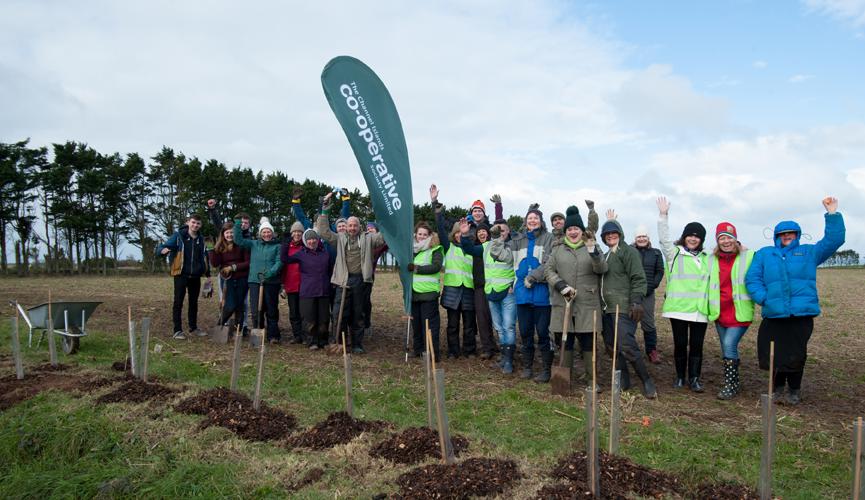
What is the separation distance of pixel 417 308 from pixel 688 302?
12.3ft

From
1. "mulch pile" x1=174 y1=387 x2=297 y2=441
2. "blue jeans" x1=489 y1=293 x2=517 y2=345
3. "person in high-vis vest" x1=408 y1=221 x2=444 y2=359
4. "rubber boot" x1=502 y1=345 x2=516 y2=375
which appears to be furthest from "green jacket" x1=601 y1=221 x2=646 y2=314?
"mulch pile" x1=174 y1=387 x2=297 y2=441

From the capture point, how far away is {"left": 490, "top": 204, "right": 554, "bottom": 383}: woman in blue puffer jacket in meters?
7.00

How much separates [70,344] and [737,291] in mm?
9207

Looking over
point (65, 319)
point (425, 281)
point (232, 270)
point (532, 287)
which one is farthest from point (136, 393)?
point (532, 287)

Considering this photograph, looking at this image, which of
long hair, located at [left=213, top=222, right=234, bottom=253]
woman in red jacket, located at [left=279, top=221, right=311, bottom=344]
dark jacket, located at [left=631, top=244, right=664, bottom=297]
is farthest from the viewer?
long hair, located at [left=213, top=222, right=234, bottom=253]

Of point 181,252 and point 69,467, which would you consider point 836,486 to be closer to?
point 69,467

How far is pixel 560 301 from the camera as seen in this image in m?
6.60

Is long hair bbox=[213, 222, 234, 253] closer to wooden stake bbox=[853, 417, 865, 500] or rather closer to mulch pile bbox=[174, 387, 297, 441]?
mulch pile bbox=[174, 387, 297, 441]

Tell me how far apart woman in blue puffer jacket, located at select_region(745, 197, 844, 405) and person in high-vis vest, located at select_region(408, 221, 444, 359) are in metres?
4.05

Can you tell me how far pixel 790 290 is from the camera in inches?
233

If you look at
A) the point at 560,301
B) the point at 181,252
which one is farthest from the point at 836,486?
the point at 181,252

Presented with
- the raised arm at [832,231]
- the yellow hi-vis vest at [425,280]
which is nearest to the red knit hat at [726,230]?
the raised arm at [832,231]

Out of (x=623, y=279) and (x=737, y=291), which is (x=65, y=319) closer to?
(x=623, y=279)

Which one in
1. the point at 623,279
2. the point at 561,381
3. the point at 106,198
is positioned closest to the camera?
the point at 561,381
